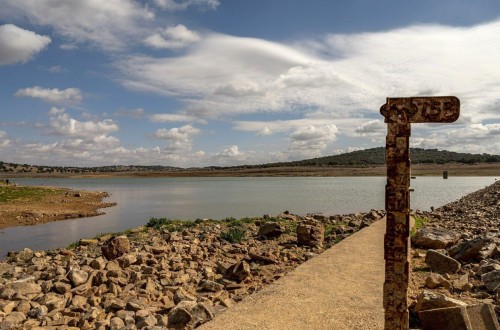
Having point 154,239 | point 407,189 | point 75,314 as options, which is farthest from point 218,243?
point 407,189

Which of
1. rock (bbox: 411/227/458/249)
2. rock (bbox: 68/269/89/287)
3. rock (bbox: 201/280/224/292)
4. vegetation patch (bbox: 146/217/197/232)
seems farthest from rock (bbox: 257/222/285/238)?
rock (bbox: 68/269/89/287)

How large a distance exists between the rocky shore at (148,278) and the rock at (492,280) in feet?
19.2

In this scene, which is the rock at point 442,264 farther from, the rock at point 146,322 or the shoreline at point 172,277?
the rock at point 146,322

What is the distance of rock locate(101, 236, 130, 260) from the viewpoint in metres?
15.4

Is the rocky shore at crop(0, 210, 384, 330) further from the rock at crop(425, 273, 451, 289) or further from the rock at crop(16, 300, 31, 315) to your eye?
the rock at crop(425, 273, 451, 289)

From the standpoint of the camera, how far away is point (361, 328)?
8102 millimetres

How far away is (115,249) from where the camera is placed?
15523 millimetres

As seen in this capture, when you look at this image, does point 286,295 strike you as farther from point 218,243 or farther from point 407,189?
point 218,243

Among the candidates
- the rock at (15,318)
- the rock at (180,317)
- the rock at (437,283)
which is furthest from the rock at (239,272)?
the rock at (15,318)

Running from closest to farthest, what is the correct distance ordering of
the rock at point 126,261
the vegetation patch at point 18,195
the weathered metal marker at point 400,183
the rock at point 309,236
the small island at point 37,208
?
the weathered metal marker at point 400,183 < the rock at point 126,261 < the rock at point 309,236 < the small island at point 37,208 < the vegetation patch at point 18,195

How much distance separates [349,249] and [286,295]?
19.8 feet

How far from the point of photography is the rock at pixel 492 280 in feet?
32.4

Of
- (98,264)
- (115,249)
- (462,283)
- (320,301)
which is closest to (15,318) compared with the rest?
(98,264)

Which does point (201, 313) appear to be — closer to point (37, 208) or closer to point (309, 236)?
point (309, 236)
